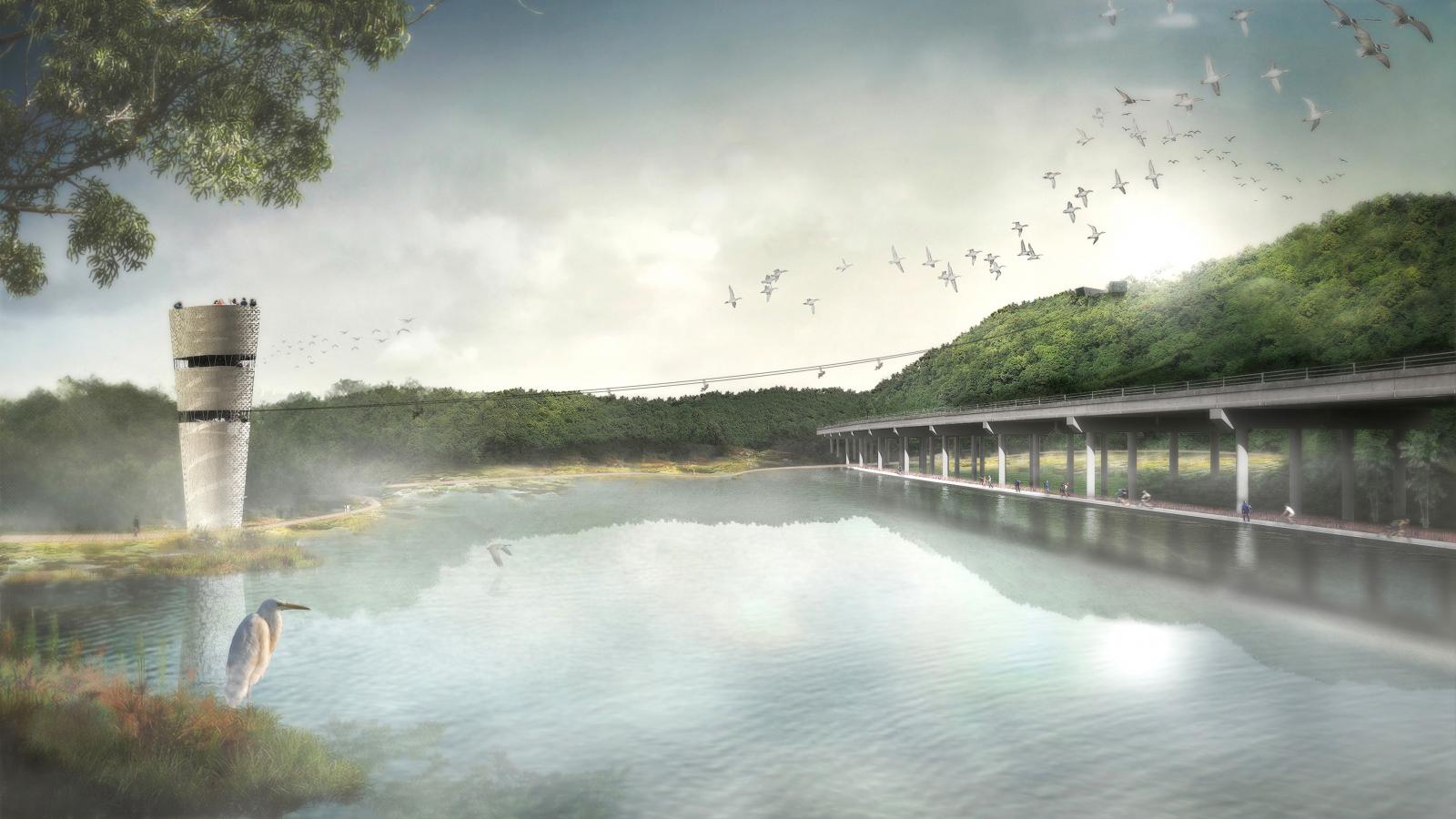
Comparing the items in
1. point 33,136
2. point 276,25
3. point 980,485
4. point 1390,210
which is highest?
point 1390,210

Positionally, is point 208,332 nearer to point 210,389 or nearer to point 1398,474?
point 210,389

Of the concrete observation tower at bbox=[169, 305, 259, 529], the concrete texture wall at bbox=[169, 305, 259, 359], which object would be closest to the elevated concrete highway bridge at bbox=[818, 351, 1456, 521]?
the concrete observation tower at bbox=[169, 305, 259, 529]

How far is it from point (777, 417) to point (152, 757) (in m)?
154

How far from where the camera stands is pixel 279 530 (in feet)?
131

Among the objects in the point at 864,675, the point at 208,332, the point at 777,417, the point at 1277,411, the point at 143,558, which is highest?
the point at 208,332

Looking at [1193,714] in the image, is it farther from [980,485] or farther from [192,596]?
[980,485]

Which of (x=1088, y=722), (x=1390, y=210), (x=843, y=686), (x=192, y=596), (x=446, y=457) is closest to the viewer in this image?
(x=1088, y=722)

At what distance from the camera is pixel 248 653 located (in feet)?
43.3

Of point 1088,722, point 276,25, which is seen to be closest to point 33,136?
point 276,25

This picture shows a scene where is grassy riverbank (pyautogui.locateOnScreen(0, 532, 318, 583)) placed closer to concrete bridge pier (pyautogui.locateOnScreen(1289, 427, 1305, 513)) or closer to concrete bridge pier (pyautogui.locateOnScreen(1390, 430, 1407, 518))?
concrete bridge pier (pyautogui.locateOnScreen(1289, 427, 1305, 513))

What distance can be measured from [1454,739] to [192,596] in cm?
2936

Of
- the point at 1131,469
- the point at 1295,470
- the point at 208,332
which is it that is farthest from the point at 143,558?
the point at 1131,469

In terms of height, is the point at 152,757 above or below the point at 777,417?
below

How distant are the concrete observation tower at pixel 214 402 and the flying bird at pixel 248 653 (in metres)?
17.5
